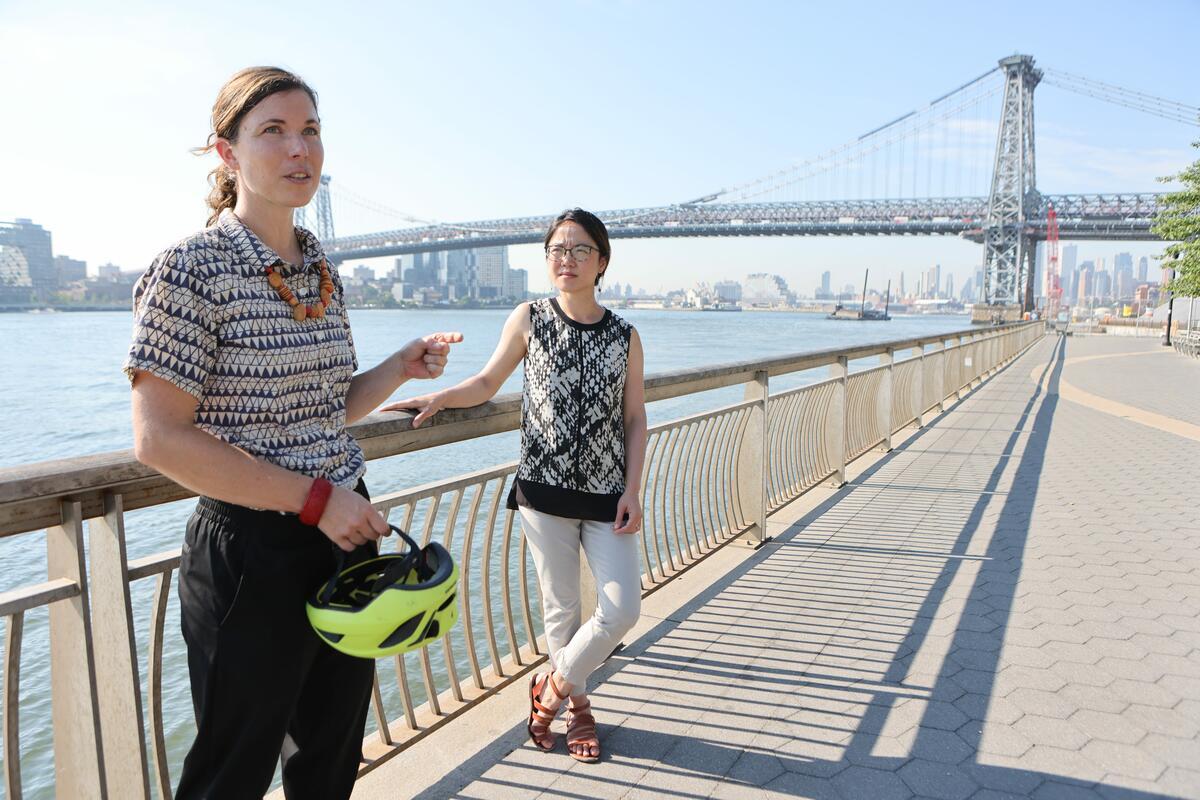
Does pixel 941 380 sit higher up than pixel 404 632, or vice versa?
pixel 404 632

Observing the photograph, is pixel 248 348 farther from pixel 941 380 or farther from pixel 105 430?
pixel 105 430

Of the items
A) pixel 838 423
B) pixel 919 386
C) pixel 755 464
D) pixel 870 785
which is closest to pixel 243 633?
pixel 870 785

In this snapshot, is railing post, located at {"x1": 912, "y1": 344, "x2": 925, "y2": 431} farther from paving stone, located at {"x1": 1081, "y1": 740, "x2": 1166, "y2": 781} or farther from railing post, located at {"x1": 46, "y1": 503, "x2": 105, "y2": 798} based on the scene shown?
railing post, located at {"x1": 46, "y1": 503, "x2": 105, "y2": 798}

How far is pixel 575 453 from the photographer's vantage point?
232 cm

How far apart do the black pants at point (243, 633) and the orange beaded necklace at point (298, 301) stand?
0.33 metres

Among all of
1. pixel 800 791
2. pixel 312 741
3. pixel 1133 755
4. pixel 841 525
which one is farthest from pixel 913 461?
pixel 312 741

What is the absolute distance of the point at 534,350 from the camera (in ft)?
7.86

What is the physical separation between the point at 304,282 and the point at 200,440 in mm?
347

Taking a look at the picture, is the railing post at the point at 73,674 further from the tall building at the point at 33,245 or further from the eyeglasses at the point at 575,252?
the tall building at the point at 33,245

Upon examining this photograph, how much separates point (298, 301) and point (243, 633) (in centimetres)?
55

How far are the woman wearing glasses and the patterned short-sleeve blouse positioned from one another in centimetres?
75

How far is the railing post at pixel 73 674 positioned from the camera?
1.46 meters

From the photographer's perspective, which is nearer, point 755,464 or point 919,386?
point 755,464

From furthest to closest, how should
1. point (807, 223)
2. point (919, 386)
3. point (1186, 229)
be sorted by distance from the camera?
point (807, 223) < point (1186, 229) < point (919, 386)
